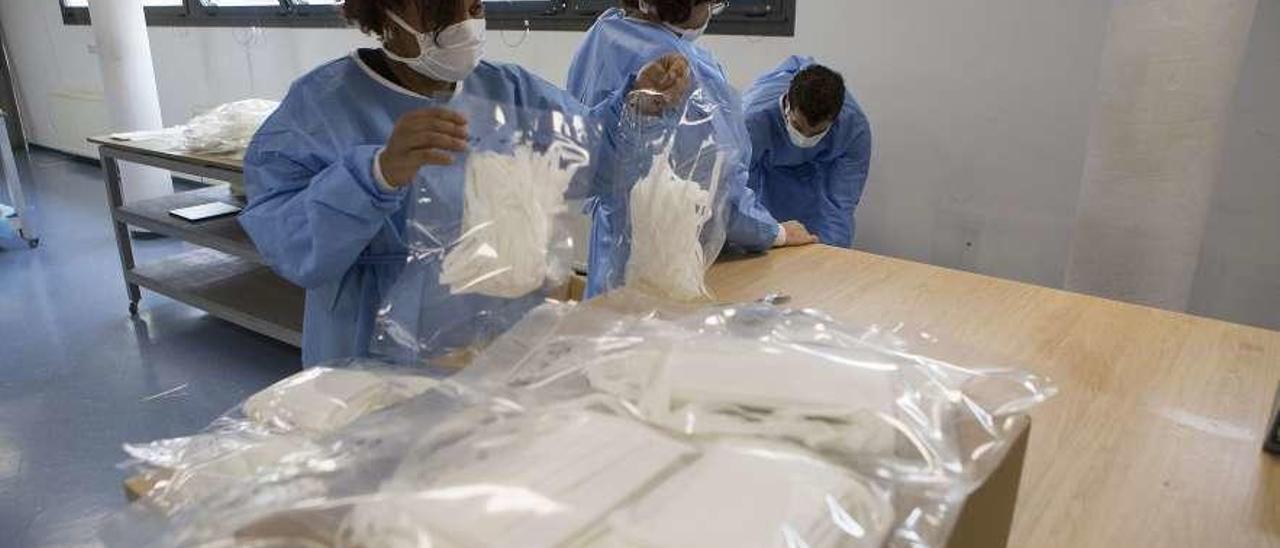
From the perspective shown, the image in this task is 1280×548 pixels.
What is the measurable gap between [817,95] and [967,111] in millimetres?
664

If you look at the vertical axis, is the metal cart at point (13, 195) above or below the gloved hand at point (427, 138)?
below

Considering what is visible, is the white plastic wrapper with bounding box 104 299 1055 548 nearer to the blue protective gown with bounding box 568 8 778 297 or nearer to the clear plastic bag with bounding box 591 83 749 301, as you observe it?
the clear plastic bag with bounding box 591 83 749 301

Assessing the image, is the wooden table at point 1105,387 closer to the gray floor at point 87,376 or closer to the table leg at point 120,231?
the gray floor at point 87,376

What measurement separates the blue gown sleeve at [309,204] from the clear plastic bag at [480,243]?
71 millimetres

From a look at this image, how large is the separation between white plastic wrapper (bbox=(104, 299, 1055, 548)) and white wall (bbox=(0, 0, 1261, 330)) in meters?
1.77

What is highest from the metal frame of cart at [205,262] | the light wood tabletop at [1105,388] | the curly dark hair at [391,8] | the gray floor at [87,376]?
the curly dark hair at [391,8]

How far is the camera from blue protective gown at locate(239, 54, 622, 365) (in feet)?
3.13

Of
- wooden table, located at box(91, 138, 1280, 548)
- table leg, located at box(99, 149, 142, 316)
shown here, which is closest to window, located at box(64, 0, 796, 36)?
wooden table, located at box(91, 138, 1280, 548)

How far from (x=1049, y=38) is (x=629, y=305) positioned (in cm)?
181

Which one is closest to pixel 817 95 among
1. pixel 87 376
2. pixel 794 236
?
pixel 794 236

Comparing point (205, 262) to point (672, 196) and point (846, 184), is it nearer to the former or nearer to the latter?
point (846, 184)

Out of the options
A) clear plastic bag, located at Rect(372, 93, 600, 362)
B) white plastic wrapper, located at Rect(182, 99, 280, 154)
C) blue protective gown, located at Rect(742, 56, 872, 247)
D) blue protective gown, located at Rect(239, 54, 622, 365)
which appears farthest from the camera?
white plastic wrapper, located at Rect(182, 99, 280, 154)

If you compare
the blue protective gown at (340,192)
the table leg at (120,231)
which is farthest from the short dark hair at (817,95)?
the table leg at (120,231)

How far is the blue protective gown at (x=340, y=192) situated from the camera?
0.95m
